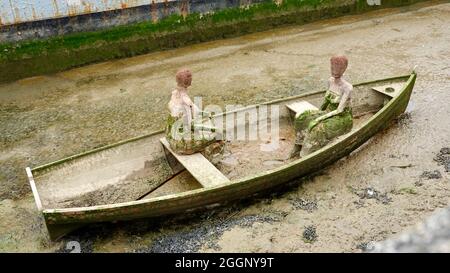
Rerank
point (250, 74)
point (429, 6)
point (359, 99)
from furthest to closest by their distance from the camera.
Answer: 1. point (429, 6)
2. point (250, 74)
3. point (359, 99)

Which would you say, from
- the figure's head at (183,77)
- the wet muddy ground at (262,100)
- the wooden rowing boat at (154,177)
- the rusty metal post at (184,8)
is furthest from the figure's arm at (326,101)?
the rusty metal post at (184,8)

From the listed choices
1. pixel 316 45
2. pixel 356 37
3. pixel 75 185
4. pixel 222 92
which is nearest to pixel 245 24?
pixel 316 45

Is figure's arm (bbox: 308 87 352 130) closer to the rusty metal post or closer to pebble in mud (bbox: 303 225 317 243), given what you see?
pebble in mud (bbox: 303 225 317 243)

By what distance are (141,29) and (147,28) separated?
0.55ft

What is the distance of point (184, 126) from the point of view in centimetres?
709

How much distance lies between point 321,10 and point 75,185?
10.6m

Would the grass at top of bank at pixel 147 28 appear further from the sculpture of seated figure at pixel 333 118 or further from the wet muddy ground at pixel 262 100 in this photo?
the sculpture of seated figure at pixel 333 118

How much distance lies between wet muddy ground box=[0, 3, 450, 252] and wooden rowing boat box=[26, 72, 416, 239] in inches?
16.2

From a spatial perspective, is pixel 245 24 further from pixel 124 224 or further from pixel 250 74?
pixel 124 224

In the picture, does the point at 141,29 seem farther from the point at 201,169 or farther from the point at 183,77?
the point at 201,169

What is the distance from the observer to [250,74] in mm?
11609

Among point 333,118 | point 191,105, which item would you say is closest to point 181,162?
point 191,105

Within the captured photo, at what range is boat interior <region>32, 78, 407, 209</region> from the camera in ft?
22.2

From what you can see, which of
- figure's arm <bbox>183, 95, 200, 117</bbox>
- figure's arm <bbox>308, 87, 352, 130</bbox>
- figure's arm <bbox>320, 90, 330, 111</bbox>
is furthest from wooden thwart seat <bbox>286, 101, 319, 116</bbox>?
figure's arm <bbox>183, 95, 200, 117</bbox>
